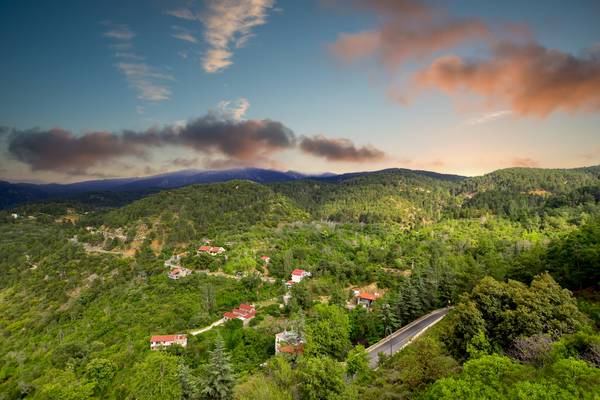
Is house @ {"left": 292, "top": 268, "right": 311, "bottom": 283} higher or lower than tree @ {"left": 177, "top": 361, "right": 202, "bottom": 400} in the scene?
lower

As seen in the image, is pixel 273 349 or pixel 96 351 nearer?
pixel 273 349

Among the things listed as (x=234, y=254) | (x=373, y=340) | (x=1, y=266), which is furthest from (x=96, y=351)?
(x=1, y=266)

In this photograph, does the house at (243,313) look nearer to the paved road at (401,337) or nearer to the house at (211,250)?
the paved road at (401,337)

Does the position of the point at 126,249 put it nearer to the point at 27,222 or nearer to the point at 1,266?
the point at 1,266

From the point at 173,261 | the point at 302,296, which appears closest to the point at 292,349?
the point at 302,296

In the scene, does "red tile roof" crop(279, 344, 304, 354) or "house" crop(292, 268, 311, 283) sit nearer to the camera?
"red tile roof" crop(279, 344, 304, 354)

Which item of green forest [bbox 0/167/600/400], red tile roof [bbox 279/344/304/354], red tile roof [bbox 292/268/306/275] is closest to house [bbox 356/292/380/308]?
green forest [bbox 0/167/600/400]

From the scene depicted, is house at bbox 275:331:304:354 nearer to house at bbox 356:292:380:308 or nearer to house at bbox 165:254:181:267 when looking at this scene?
house at bbox 356:292:380:308
